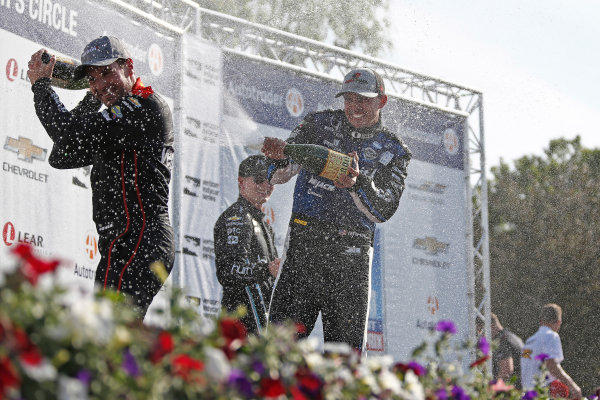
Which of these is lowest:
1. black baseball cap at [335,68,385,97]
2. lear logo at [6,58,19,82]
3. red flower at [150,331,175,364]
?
red flower at [150,331,175,364]

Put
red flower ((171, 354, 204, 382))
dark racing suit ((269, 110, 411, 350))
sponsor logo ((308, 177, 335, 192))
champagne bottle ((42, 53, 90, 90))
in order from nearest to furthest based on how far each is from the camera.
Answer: red flower ((171, 354, 204, 382)) → champagne bottle ((42, 53, 90, 90)) → dark racing suit ((269, 110, 411, 350)) → sponsor logo ((308, 177, 335, 192))

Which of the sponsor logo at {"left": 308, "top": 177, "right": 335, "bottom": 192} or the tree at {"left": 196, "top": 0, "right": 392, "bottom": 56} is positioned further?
the tree at {"left": 196, "top": 0, "right": 392, "bottom": 56}

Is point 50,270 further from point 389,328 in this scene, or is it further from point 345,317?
point 389,328

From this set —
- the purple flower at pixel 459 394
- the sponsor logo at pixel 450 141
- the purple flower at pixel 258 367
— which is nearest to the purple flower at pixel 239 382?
the purple flower at pixel 258 367

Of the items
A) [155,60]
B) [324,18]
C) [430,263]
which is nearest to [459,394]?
[155,60]

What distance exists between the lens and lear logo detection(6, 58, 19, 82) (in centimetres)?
709

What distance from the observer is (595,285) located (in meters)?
29.3

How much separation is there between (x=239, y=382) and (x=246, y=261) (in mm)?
4556

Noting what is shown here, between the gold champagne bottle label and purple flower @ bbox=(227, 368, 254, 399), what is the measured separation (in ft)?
10.8

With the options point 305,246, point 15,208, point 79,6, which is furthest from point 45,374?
point 79,6

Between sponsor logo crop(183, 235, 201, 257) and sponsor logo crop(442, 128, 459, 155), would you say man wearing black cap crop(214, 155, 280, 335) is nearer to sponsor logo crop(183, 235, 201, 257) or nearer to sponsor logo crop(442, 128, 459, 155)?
sponsor logo crop(183, 235, 201, 257)

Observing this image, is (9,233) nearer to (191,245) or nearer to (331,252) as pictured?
(191,245)

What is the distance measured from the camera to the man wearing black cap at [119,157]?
14.7ft

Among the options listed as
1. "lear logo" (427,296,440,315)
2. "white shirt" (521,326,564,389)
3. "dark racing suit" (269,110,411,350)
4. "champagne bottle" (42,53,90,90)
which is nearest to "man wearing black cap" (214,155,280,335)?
"dark racing suit" (269,110,411,350)
